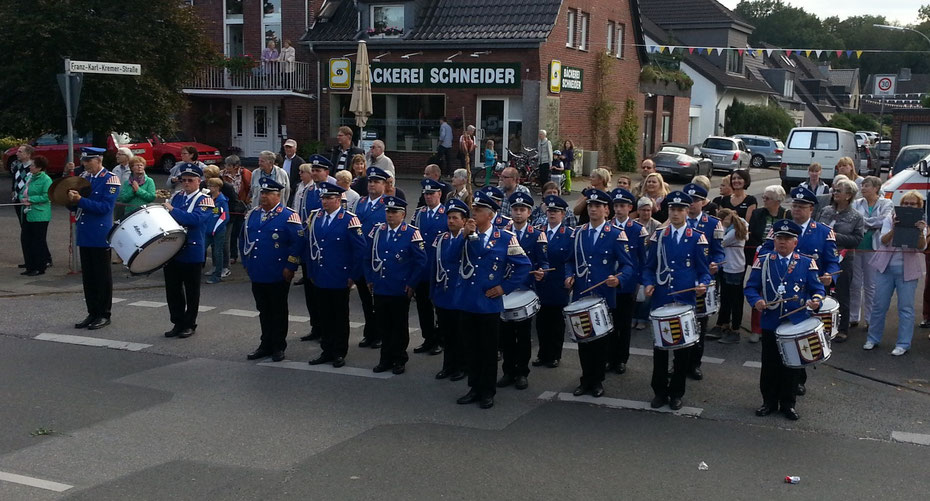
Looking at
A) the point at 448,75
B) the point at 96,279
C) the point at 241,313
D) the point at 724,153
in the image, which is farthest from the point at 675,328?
the point at 724,153

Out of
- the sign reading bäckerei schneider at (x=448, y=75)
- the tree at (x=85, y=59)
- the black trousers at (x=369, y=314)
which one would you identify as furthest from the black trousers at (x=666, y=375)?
the sign reading bäckerei schneider at (x=448, y=75)

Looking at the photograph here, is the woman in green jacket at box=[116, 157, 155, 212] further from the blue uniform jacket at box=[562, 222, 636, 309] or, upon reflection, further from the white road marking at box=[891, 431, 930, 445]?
the white road marking at box=[891, 431, 930, 445]

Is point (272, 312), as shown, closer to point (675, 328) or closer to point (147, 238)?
point (147, 238)

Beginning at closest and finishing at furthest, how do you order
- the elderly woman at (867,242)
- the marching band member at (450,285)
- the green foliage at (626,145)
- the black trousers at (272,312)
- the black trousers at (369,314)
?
the marching band member at (450,285) < the black trousers at (272,312) < the black trousers at (369,314) < the elderly woman at (867,242) < the green foliage at (626,145)

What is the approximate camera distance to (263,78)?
1347 inches

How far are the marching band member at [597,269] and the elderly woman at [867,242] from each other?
347cm

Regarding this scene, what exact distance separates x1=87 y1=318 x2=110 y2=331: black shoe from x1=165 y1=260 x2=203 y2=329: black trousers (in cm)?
106

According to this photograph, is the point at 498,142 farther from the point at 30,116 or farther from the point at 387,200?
the point at 387,200

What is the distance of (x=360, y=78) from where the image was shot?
60.0ft

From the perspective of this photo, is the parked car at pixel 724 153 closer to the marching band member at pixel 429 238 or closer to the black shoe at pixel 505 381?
the marching band member at pixel 429 238

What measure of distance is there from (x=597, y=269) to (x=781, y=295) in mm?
1652

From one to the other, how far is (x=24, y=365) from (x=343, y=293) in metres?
3.29

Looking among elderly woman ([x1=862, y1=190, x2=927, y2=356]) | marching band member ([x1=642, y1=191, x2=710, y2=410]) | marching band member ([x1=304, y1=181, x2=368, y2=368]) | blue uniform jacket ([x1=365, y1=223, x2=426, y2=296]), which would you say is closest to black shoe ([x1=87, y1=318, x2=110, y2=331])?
marching band member ([x1=304, y1=181, x2=368, y2=368])

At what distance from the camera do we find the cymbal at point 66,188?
11.1 meters
